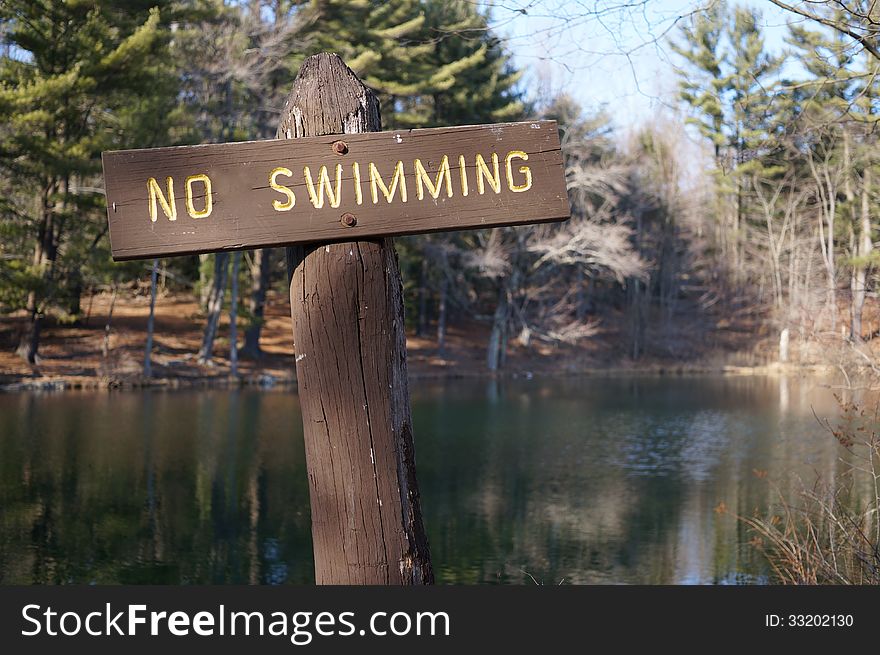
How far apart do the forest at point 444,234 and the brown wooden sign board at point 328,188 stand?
3.35 metres

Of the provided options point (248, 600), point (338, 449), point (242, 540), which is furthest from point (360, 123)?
point (242, 540)

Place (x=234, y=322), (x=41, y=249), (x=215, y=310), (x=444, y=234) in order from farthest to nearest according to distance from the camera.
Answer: (x=444, y=234) < (x=215, y=310) < (x=234, y=322) < (x=41, y=249)

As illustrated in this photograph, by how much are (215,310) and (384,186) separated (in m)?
24.7

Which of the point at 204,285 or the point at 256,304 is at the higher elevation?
the point at 204,285

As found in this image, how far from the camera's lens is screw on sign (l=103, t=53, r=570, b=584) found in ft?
7.89

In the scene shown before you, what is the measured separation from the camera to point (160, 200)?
2402mm

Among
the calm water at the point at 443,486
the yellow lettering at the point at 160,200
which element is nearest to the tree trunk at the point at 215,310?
the calm water at the point at 443,486

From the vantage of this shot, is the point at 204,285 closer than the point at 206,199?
No

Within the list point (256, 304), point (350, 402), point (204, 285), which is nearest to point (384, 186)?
point (350, 402)

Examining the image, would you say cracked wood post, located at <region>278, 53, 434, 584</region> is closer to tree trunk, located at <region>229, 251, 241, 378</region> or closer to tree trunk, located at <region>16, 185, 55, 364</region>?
tree trunk, located at <region>16, 185, 55, 364</region>

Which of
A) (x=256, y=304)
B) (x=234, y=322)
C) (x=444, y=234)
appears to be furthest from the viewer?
(x=444, y=234)

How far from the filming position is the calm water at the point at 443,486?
9.83 metres

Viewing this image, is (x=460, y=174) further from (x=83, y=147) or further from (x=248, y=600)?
(x=83, y=147)

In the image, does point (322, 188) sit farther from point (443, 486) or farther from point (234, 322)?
point (234, 322)
